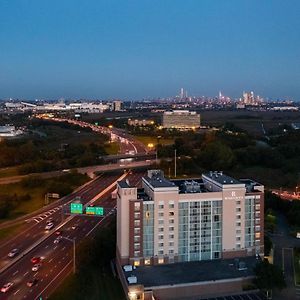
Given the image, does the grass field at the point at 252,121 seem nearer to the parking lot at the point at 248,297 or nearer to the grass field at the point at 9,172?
the grass field at the point at 9,172

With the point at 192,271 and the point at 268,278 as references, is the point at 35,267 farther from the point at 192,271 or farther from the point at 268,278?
the point at 268,278

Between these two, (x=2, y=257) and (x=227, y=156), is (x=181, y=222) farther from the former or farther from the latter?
(x=227, y=156)

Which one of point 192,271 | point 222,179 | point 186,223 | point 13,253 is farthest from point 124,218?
point 13,253

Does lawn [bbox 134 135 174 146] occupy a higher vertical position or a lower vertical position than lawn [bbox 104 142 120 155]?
higher

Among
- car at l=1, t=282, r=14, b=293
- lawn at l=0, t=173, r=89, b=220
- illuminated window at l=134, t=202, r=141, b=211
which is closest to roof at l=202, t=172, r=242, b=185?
illuminated window at l=134, t=202, r=141, b=211

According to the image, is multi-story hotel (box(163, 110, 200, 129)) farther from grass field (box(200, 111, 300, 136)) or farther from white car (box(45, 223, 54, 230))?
white car (box(45, 223, 54, 230))

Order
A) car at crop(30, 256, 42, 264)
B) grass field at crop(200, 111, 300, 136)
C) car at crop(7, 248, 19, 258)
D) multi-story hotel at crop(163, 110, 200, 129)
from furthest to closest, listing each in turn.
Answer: multi-story hotel at crop(163, 110, 200, 129) → grass field at crop(200, 111, 300, 136) → car at crop(7, 248, 19, 258) → car at crop(30, 256, 42, 264)

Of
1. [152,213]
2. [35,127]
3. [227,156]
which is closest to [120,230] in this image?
[152,213]
